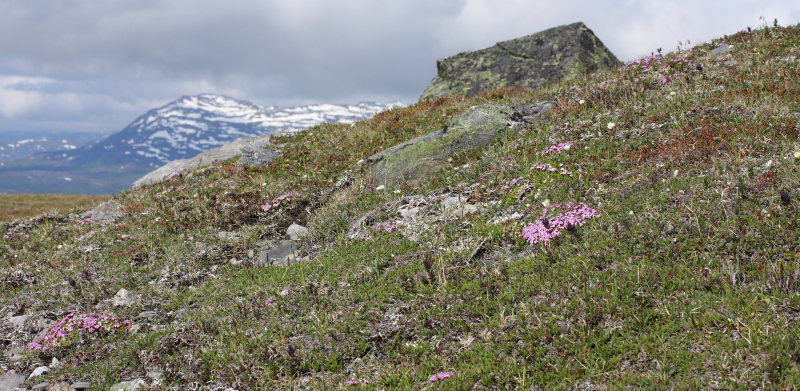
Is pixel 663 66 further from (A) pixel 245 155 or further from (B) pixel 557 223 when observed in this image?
(A) pixel 245 155

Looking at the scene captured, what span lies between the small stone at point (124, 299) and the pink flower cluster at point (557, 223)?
748cm

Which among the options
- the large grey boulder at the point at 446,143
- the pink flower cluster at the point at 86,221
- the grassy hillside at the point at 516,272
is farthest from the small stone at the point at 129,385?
the pink flower cluster at the point at 86,221

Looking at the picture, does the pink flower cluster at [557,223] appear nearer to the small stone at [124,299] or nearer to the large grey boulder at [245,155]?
the small stone at [124,299]

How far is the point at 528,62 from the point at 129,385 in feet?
75.0

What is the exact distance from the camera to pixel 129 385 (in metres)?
6.50

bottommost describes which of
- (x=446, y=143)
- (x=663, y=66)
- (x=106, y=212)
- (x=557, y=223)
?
(x=557, y=223)

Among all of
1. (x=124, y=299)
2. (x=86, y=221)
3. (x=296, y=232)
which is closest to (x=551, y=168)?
(x=296, y=232)

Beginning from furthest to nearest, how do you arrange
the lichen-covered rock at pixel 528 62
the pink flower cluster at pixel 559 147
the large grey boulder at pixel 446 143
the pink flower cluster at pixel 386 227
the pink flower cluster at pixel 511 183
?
the lichen-covered rock at pixel 528 62 → the large grey boulder at pixel 446 143 → the pink flower cluster at pixel 559 147 → the pink flower cluster at pixel 511 183 → the pink flower cluster at pixel 386 227

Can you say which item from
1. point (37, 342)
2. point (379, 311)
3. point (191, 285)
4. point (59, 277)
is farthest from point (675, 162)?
point (59, 277)

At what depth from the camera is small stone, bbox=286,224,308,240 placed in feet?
37.3

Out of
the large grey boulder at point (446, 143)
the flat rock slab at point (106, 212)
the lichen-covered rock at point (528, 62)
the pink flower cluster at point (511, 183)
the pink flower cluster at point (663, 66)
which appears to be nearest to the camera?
the pink flower cluster at point (511, 183)

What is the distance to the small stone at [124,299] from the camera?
30.4ft

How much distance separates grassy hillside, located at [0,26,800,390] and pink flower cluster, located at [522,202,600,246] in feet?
0.17

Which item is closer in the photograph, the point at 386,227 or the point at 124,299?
the point at 124,299
